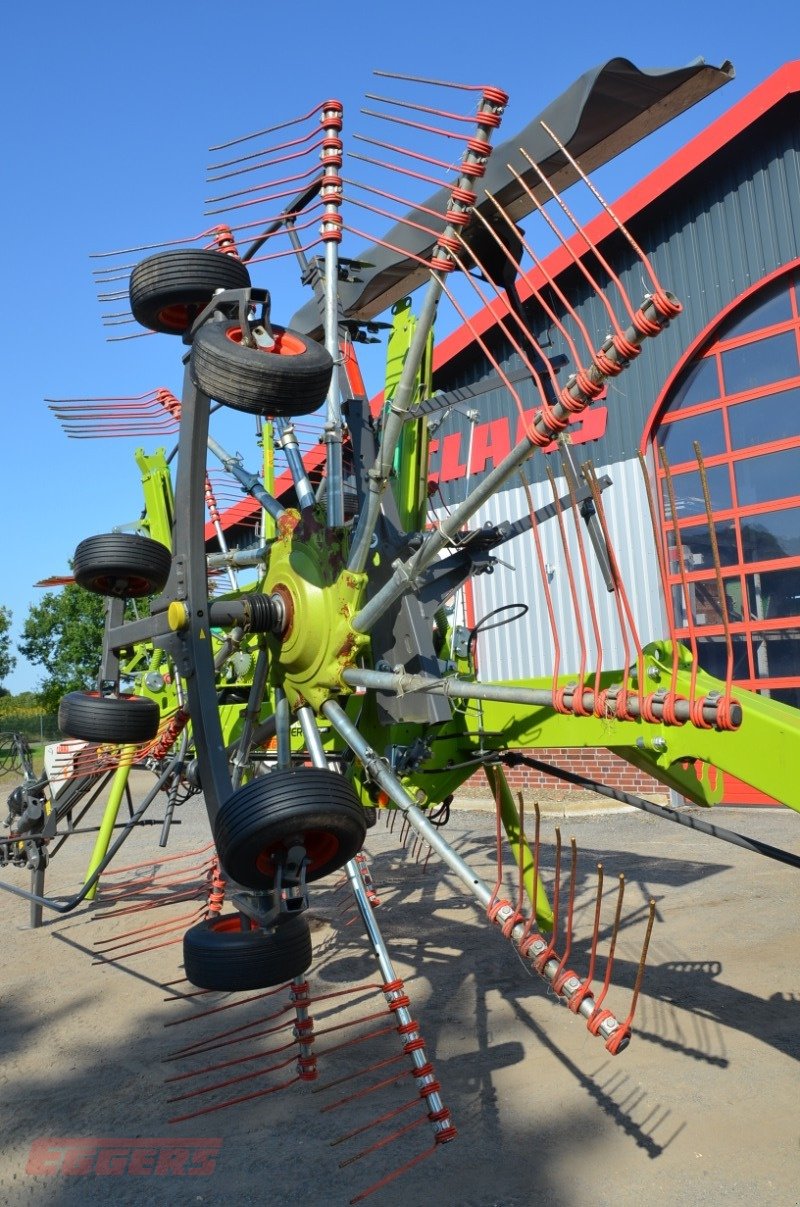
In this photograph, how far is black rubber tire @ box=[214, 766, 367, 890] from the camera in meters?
3.42

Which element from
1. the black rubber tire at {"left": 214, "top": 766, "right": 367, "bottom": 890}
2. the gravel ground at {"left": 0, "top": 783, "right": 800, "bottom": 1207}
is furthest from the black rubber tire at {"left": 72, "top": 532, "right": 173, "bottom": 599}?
the gravel ground at {"left": 0, "top": 783, "right": 800, "bottom": 1207}

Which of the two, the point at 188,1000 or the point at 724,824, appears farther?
the point at 724,824

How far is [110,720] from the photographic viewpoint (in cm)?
493

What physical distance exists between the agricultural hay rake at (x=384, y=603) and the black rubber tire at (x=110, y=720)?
14 millimetres

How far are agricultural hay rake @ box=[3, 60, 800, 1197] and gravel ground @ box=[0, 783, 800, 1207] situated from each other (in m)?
0.31

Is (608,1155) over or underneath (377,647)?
underneath

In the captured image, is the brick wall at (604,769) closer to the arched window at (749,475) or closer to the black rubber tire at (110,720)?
the arched window at (749,475)

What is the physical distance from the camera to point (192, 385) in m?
4.45

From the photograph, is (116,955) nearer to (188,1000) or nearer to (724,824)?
(188,1000)

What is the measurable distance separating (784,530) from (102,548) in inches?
337

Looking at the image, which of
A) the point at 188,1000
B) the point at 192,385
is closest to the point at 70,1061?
the point at 188,1000

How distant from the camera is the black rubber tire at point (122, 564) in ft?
16.5

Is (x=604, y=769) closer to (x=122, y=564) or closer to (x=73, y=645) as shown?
(x=122, y=564)

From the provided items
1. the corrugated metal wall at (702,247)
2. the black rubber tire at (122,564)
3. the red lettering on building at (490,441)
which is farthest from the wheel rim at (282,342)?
the red lettering on building at (490,441)
